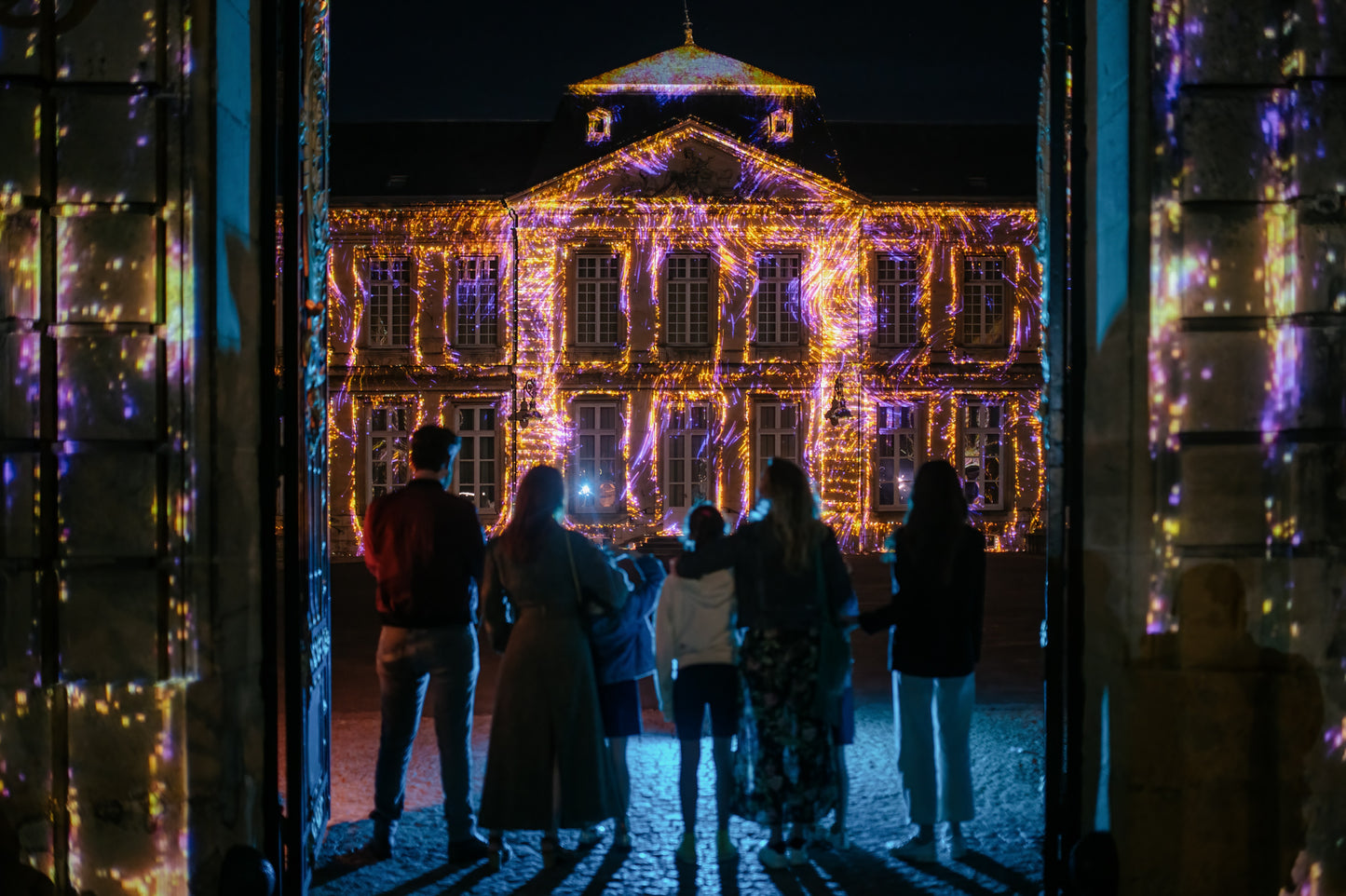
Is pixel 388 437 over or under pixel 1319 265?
under

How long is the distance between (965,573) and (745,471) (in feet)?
63.9

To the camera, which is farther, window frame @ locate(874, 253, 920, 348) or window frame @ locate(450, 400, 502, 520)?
window frame @ locate(874, 253, 920, 348)

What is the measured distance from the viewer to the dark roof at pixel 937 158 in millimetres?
24984

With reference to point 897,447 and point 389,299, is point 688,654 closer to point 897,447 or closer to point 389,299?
point 897,447

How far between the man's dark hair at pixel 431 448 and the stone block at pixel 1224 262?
287 cm

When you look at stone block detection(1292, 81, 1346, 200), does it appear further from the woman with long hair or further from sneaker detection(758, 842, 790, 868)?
sneaker detection(758, 842, 790, 868)

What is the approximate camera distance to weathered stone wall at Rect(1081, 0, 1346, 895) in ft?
11.0

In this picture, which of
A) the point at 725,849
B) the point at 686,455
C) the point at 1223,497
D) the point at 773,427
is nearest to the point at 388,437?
the point at 686,455

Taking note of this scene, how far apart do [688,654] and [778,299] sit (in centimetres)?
2046

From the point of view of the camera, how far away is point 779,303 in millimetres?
24156

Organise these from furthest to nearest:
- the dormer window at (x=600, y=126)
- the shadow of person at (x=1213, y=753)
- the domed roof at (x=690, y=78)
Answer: the domed roof at (x=690, y=78)
the dormer window at (x=600, y=126)
the shadow of person at (x=1213, y=753)

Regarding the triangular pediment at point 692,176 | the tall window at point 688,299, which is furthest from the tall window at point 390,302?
the tall window at point 688,299

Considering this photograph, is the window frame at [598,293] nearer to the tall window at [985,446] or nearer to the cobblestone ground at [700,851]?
the tall window at [985,446]

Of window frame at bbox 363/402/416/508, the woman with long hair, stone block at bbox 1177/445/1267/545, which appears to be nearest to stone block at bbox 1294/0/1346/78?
stone block at bbox 1177/445/1267/545
